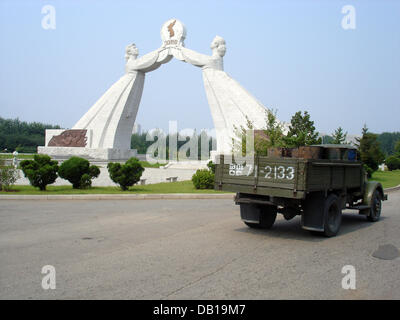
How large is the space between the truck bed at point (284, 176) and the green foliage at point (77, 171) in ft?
28.0

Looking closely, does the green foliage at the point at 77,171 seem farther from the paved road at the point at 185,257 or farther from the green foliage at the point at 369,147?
the green foliage at the point at 369,147

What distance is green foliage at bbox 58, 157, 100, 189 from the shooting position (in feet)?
47.2

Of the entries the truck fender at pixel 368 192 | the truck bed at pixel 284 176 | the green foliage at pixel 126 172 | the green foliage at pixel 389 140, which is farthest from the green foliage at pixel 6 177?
the green foliage at pixel 389 140

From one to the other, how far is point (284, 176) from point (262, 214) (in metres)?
1.42

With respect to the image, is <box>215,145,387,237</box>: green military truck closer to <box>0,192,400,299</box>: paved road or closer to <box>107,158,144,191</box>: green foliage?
<box>0,192,400,299</box>: paved road

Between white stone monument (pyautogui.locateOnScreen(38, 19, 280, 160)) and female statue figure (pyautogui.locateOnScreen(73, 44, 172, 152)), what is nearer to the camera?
white stone monument (pyautogui.locateOnScreen(38, 19, 280, 160))

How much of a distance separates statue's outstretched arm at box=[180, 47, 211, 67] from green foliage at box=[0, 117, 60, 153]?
107 feet

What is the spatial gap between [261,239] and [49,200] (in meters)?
7.93

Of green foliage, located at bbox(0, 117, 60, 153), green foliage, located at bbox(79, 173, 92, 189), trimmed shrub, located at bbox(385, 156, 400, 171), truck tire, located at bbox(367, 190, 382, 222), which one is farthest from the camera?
green foliage, located at bbox(0, 117, 60, 153)

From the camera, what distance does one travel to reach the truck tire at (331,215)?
6.85 metres

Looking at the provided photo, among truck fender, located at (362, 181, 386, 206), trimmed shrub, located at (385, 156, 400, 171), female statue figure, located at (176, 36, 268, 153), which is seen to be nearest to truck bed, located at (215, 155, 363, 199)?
truck fender, located at (362, 181, 386, 206)

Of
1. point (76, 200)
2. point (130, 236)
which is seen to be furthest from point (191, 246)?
point (76, 200)

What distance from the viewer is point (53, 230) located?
7.42 m
